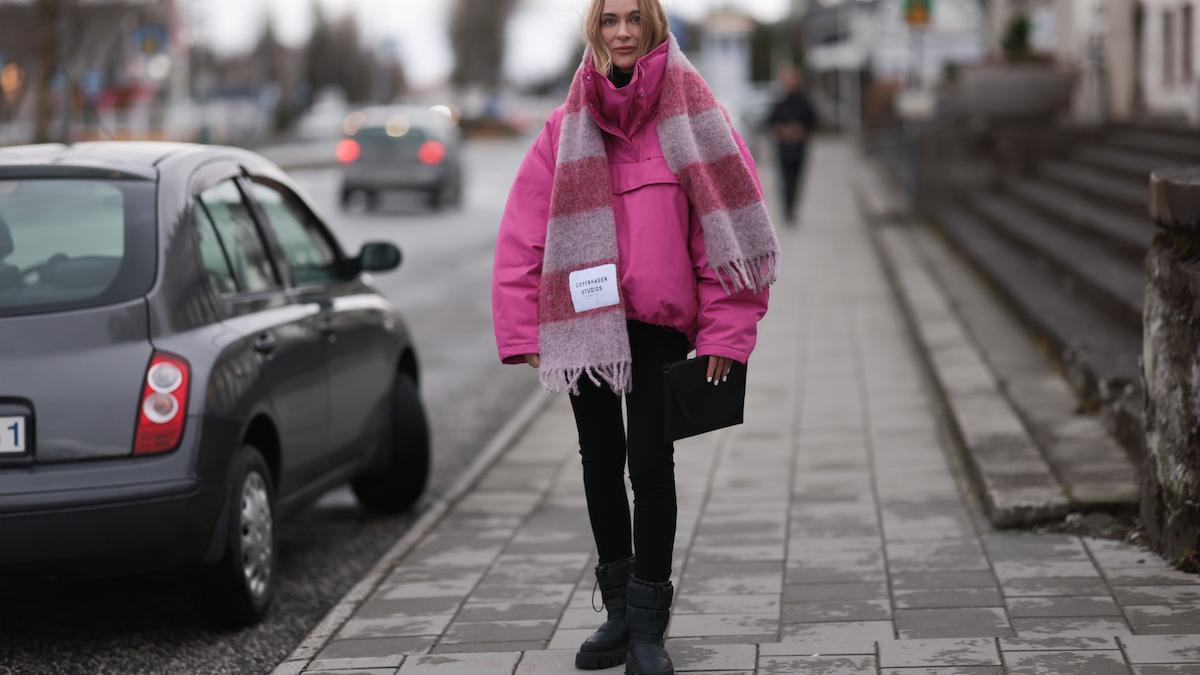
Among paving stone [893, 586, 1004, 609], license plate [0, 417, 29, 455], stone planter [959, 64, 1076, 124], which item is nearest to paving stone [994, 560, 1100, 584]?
paving stone [893, 586, 1004, 609]

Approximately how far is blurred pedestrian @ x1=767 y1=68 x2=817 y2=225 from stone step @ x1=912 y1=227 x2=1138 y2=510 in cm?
1034

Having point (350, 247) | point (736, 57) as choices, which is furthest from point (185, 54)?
point (350, 247)

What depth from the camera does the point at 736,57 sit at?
100875 millimetres

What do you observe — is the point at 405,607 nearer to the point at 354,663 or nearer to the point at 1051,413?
the point at 354,663

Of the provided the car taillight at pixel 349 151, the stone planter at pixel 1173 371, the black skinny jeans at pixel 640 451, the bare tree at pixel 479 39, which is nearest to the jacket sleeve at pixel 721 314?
the black skinny jeans at pixel 640 451

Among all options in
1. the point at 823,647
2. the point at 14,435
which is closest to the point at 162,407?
the point at 14,435

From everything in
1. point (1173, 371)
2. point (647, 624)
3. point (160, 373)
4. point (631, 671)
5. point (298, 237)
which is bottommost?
point (631, 671)

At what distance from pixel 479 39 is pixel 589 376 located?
114900 mm

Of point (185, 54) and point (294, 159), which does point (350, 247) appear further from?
Answer: point (185, 54)

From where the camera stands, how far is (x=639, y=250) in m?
4.57

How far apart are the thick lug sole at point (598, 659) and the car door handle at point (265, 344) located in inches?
67.7

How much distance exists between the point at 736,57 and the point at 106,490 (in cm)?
9728

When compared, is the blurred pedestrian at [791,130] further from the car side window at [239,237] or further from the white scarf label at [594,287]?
the white scarf label at [594,287]

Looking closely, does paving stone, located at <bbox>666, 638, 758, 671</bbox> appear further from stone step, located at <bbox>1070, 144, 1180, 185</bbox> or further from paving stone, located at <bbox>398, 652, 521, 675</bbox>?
stone step, located at <bbox>1070, 144, 1180, 185</bbox>
